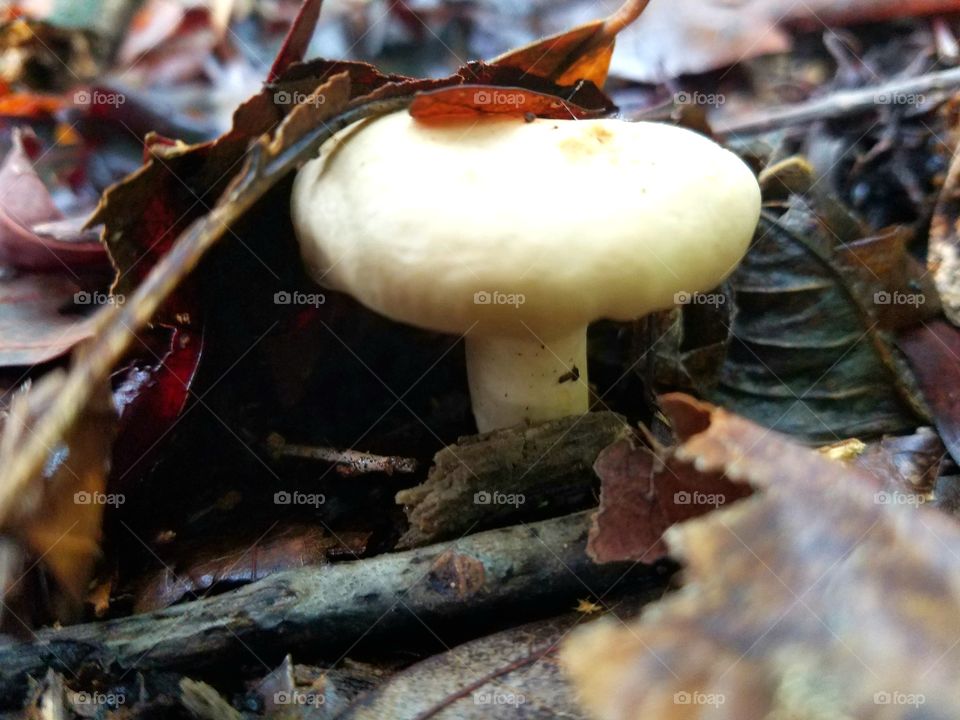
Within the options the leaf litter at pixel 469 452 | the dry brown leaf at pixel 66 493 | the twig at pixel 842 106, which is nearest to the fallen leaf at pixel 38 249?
the leaf litter at pixel 469 452

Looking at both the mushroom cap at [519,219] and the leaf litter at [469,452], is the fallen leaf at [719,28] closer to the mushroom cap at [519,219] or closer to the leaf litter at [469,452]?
the leaf litter at [469,452]

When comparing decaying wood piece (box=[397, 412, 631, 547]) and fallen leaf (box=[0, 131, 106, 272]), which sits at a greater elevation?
fallen leaf (box=[0, 131, 106, 272])

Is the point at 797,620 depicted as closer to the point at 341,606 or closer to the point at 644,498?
the point at 644,498

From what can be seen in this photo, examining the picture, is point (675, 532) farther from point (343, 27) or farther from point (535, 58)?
point (343, 27)

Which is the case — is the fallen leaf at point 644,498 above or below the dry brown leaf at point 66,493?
below

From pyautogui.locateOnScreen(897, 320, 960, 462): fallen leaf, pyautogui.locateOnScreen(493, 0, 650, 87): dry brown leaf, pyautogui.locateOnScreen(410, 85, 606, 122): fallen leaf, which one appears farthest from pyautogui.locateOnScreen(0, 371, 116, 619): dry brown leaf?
pyautogui.locateOnScreen(897, 320, 960, 462): fallen leaf

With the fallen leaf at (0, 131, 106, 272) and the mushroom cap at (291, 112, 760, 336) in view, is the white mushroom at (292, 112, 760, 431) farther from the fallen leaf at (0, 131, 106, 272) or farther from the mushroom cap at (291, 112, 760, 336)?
the fallen leaf at (0, 131, 106, 272)

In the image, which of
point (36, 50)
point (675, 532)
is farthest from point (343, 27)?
point (675, 532)
